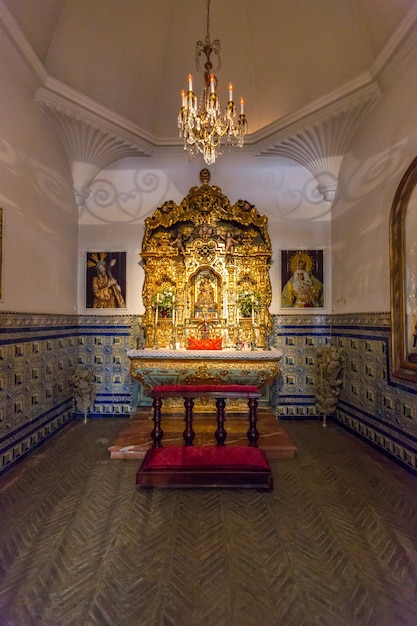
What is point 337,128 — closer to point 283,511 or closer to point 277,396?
point 277,396

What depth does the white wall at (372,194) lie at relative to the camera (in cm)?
503

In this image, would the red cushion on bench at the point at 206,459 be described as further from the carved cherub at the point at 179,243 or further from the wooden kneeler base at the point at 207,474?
the carved cherub at the point at 179,243

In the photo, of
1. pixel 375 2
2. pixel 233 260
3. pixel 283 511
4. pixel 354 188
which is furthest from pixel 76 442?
pixel 375 2

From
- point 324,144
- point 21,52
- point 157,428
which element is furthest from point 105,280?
point 324,144

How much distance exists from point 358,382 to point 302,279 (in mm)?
2683

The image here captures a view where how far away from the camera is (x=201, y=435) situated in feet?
19.7

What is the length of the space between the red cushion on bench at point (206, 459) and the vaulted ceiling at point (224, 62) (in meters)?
6.25

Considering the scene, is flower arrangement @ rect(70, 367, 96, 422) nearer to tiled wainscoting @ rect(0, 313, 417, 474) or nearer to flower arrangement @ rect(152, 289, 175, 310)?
tiled wainscoting @ rect(0, 313, 417, 474)

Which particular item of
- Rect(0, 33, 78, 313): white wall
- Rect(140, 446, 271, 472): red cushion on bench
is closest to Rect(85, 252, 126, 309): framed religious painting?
Rect(0, 33, 78, 313): white wall

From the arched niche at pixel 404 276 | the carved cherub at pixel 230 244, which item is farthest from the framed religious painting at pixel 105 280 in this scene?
the arched niche at pixel 404 276

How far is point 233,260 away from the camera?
776cm

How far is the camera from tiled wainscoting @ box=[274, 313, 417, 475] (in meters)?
5.00

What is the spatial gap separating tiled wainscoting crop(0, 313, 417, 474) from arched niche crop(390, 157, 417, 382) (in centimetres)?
28

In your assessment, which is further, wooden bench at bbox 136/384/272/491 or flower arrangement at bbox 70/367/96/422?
flower arrangement at bbox 70/367/96/422
